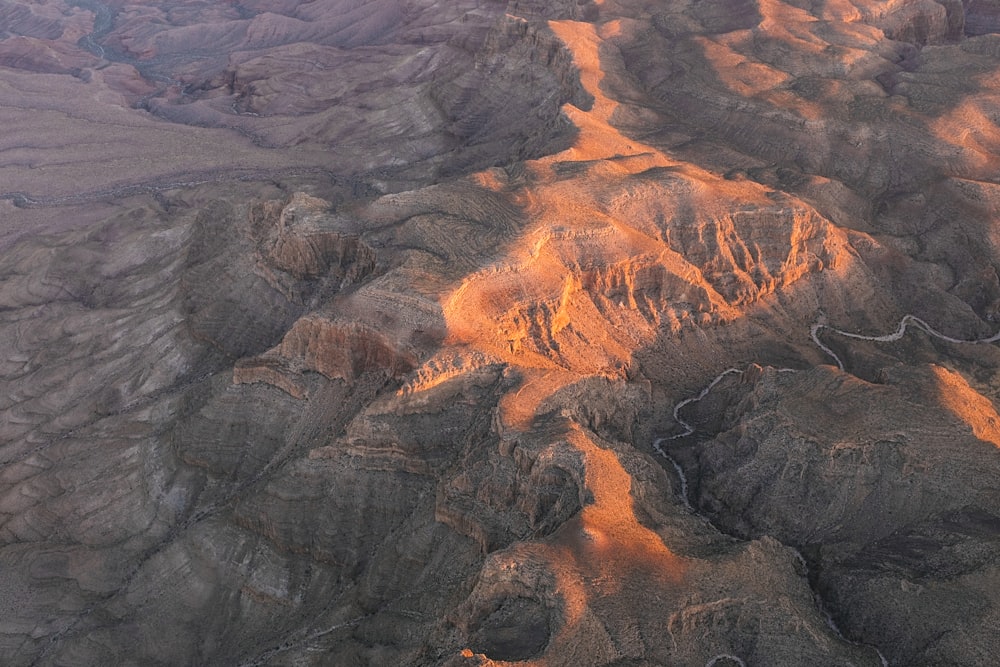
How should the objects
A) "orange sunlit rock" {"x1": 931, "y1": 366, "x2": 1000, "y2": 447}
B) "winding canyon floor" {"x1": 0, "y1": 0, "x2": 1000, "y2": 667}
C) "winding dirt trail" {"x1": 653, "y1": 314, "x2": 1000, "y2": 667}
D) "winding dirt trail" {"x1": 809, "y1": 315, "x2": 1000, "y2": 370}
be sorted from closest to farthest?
"winding canyon floor" {"x1": 0, "y1": 0, "x2": 1000, "y2": 667} → "orange sunlit rock" {"x1": 931, "y1": 366, "x2": 1000, "y2": 447} → "winding dirt trail" {"x1": 653, "y1": 314, "x2": 1000, "y2": 667} → "winding dirt trail" {"x1": 809, "y1": 315, "x2": 1000, "y2": 370}

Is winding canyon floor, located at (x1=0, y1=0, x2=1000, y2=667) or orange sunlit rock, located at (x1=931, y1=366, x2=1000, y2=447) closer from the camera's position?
winding canyon floor, located at (x1=0, y1=0, x2=1000, y2=667)

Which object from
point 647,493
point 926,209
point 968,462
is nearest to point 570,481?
point 647,493

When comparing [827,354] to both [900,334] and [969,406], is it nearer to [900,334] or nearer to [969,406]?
[900,334]

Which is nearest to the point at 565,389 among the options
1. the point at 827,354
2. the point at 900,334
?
the point at 827,354

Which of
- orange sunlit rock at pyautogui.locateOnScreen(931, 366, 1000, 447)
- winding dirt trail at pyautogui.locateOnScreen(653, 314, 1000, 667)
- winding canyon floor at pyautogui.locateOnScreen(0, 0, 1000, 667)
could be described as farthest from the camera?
winding dirt trail at pyautogui.locateOnScreen(653, 314, 1000, 667)

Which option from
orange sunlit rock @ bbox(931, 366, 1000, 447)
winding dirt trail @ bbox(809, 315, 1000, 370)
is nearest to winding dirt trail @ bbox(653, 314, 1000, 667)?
winding dirt trail @ bbox(809, 315, 1000, 370)

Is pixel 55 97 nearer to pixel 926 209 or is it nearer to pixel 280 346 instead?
pixel 280 346

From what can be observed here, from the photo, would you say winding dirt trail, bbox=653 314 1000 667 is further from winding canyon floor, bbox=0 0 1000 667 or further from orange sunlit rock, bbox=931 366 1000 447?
orange sunlit rock, bbox=931 366 1000 447

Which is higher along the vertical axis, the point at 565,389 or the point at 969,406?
the point at 969,406
